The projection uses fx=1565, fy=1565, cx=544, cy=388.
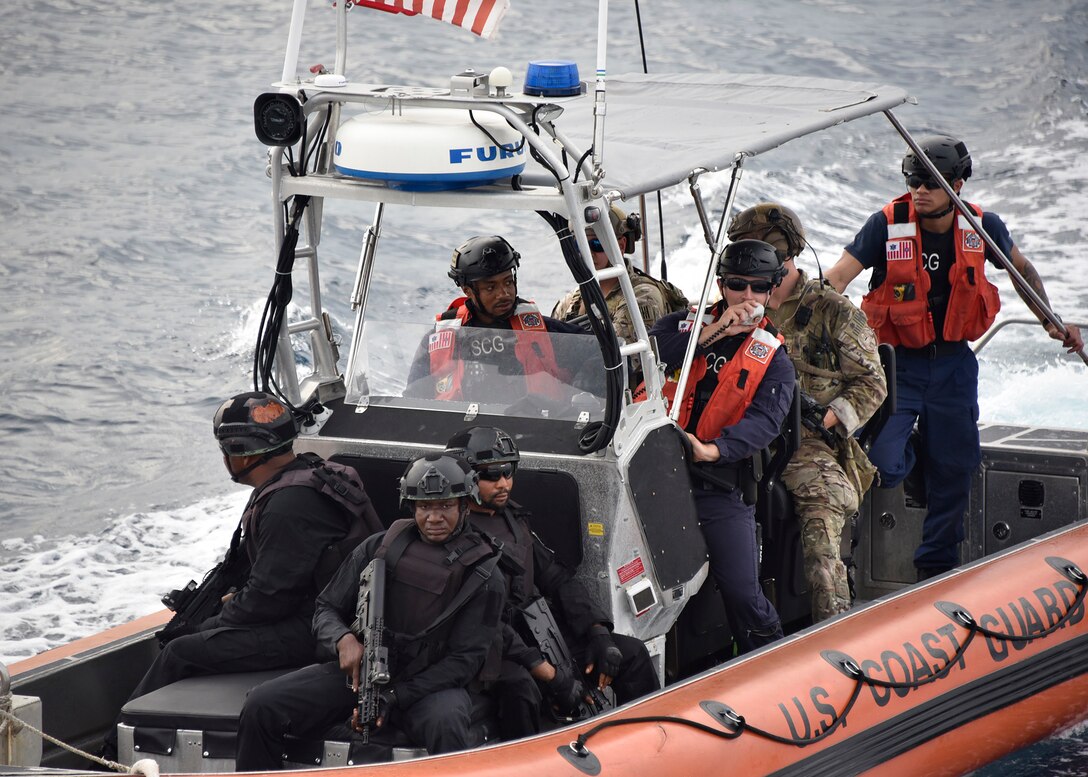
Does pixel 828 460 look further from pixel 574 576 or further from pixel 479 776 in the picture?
pixel 479 776

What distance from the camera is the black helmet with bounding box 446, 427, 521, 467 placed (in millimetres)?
4312

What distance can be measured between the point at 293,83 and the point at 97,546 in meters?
6.01

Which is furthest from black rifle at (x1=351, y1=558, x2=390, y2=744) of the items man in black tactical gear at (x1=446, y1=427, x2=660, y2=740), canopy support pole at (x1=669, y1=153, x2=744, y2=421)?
canopy support pole at (x1=669, y1=153, x2=744, y2=421)

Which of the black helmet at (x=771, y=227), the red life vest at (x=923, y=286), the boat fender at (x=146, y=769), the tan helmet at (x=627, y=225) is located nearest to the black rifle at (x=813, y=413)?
the black helmet at (x=771, y=227)

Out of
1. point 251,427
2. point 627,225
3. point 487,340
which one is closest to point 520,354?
point 487,340

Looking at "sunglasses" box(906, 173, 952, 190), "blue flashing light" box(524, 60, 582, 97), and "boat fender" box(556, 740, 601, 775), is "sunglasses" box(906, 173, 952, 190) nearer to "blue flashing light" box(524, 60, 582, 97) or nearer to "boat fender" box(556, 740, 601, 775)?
"blue flashing light" box(524, 60, 582, 97)

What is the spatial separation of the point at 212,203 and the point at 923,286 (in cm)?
1169

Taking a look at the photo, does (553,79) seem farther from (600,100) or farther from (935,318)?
(935,318)

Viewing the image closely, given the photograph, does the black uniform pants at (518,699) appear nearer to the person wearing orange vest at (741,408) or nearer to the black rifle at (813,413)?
the person wearing orange vest at (741,408)

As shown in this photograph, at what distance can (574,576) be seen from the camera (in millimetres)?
4676

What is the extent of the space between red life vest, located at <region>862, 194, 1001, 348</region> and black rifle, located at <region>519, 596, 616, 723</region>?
7.56 ft

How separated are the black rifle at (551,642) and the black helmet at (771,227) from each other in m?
1.64

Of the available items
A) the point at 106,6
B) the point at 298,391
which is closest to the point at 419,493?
the point at 298,391

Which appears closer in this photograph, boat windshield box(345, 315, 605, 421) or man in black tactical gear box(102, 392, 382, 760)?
man in black tactical gear box(102, 392, 382, 760)
